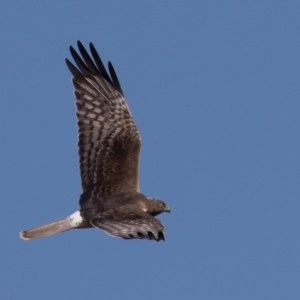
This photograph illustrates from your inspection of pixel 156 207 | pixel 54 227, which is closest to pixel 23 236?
pixel 54 227

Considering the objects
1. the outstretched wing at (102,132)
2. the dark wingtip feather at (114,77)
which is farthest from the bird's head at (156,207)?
the dark wingtip feather at (114,77)

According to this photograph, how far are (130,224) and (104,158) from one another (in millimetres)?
2092

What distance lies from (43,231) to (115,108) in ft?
7.45

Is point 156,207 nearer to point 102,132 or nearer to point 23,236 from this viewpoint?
point 102,132

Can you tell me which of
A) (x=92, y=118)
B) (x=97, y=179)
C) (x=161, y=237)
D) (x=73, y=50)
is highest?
(x=73, y=50)

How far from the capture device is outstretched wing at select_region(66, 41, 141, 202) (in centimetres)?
1412

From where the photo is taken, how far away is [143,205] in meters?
13.8

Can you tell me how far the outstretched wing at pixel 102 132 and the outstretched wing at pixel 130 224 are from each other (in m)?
0.83

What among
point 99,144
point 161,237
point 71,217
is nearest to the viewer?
point 161,237

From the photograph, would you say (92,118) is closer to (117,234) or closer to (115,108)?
(115,108)

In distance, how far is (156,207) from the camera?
14055 mm

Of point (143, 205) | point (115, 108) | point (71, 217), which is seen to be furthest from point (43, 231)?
point (115, 108)

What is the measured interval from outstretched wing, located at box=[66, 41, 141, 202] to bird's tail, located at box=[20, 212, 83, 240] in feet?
1.59

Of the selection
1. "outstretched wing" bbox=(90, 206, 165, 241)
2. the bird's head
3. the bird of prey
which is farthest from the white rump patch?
the bird's head
